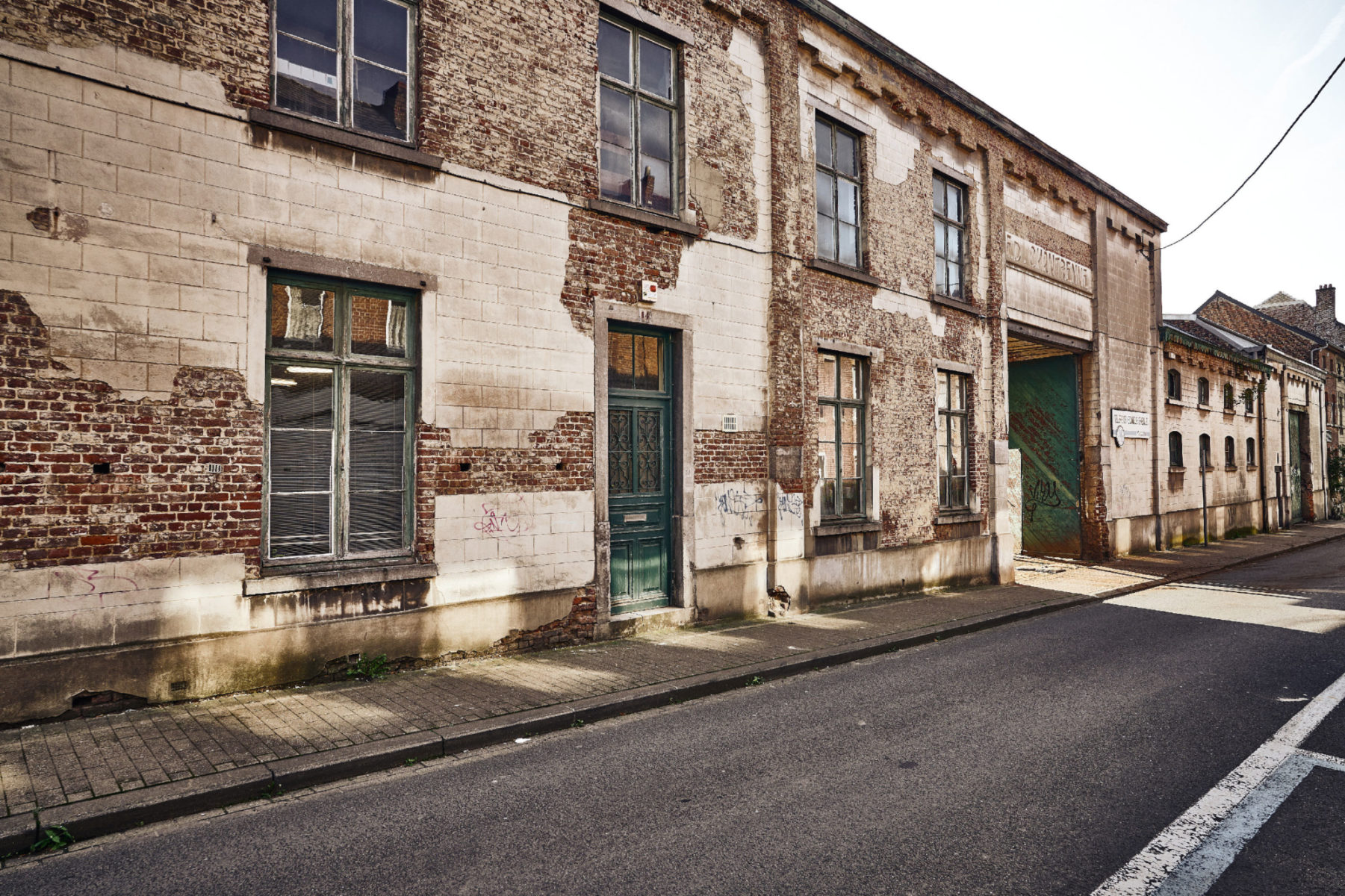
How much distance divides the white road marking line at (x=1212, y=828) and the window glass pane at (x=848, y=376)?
6.82 meters

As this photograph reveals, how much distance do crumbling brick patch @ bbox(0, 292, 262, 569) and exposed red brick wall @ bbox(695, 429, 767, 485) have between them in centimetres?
477

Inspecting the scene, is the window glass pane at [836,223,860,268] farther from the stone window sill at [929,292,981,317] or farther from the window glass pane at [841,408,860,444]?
the window glass pane at [841,408,860,444]

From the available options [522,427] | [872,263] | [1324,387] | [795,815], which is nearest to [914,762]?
[795,815]

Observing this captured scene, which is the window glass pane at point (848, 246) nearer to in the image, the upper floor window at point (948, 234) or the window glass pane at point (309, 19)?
the upper floor window at point (948, 234)

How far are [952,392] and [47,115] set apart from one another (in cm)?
1220

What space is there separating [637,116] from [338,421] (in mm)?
4871

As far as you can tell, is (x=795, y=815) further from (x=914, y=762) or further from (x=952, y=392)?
(x=952, y=392)

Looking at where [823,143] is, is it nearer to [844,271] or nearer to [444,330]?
[844,271]

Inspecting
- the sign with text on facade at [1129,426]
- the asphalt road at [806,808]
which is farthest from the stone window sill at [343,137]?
the sign with text on facade at [1129,426]

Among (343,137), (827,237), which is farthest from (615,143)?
(827,237)

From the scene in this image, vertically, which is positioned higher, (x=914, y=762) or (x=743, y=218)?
(x=743, y=218)

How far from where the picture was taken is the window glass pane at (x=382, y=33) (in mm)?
6965

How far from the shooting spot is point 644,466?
907cm

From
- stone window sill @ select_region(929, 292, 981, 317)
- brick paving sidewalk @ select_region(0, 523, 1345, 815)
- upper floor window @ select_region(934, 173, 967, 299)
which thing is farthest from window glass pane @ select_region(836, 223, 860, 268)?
brick paving sidewalk @ select_region(0, 523, 1345, 815)
